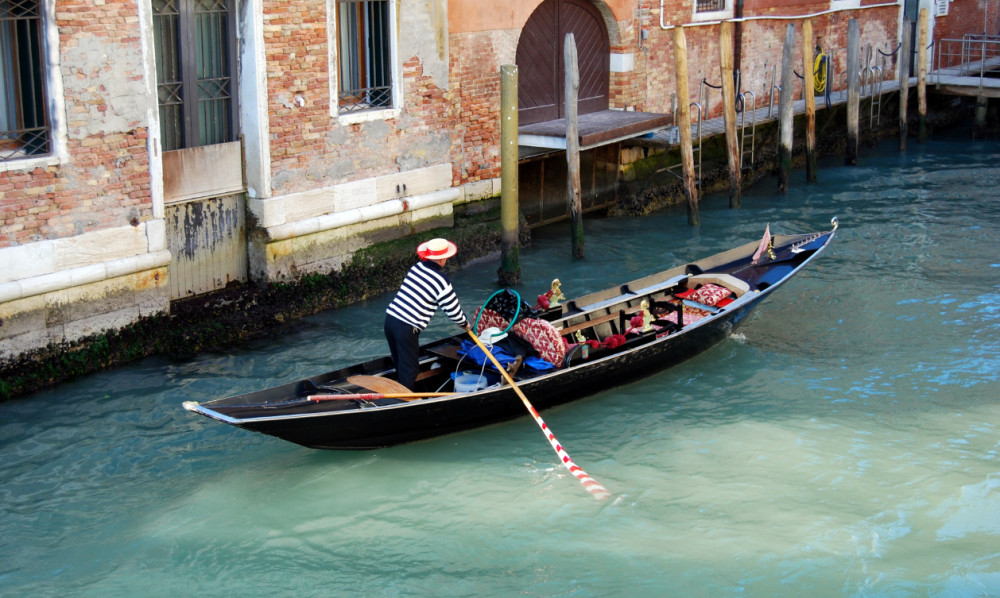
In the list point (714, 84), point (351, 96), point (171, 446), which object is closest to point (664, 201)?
point (714, 84)

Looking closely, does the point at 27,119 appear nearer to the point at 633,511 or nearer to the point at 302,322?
the point at 302,322

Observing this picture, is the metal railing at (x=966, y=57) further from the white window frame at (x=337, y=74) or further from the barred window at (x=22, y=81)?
the barred window at (x=22, y=81)

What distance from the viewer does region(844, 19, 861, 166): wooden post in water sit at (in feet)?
39.1

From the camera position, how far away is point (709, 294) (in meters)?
7.13

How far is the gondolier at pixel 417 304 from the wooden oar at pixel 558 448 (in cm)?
26

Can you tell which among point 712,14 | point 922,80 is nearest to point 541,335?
point 712,14

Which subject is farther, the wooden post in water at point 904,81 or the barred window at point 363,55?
the wooden post in water at point 904,81

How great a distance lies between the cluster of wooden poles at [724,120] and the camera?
8.25 meters

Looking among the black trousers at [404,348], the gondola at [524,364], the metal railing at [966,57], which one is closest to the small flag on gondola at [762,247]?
the gondola at [524,364]

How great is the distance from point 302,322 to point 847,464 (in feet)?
12.6

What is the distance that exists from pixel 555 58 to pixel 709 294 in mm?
3837

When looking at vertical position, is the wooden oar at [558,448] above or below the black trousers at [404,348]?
below

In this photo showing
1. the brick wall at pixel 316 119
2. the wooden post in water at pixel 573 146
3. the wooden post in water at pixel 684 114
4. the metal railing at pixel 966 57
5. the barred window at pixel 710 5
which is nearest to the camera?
the brick wall at pixel 316 119

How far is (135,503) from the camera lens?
5.07 meters
